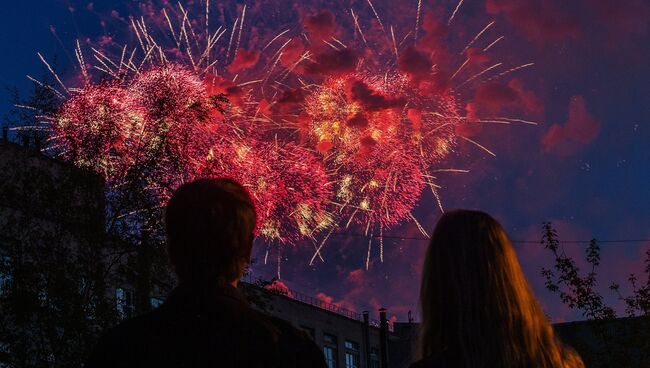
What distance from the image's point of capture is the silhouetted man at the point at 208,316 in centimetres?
330

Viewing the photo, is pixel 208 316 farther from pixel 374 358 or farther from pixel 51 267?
pixel 374 358

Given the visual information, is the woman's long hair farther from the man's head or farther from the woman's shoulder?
the man's head

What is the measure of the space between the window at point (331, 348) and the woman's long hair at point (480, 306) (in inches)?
1977

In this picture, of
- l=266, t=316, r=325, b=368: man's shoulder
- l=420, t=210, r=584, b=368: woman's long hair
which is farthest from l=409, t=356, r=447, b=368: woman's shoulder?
l=266, t=316, r=325, b=368: man's shoulder

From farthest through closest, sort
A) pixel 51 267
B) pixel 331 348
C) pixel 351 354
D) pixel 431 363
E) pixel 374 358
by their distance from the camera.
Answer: pixel 374 358 → pixel 351 354 → pixel 331 348 → pixel 51 267 → pixel 431 363

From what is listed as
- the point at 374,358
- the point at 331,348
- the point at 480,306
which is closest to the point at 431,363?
the point at 480,306

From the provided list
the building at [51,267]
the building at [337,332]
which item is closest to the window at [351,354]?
the building at [337,332]

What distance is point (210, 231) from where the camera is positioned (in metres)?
3.37

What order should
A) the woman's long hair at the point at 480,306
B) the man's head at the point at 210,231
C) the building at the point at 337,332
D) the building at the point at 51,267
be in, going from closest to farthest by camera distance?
the woman's long hair at the point at 480,306 → the man's head at the point at 210,231 → the building at the point at 51,267 → the building at the point at 337,332

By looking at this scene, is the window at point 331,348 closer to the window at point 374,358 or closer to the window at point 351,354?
the window at point 351,354

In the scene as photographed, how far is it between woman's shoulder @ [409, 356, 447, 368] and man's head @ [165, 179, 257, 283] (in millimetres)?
815

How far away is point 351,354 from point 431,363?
53.9m

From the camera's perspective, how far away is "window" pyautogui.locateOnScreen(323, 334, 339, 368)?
174ft

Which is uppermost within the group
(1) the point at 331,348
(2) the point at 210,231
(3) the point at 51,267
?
(1) the point at 331,348
